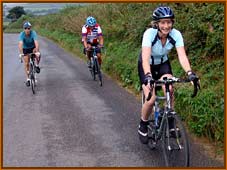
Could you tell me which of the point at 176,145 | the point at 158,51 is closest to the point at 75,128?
the point at 158,51

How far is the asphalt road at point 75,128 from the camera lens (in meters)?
5.97

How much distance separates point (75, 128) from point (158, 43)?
8.76 ft

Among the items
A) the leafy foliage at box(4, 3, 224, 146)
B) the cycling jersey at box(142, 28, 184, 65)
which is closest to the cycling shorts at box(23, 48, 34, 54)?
the leafy foliage at box(4, 3, 224, 146)

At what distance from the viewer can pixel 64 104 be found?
963cm

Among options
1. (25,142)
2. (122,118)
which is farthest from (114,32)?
(25,142)

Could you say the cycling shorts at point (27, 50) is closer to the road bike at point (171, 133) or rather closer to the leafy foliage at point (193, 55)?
the leafy foliage at point (193, 55)

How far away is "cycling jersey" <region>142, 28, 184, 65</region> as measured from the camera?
5543 mm

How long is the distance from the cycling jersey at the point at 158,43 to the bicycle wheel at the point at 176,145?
1.04m

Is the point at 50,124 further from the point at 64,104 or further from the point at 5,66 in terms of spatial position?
the point at 5,66

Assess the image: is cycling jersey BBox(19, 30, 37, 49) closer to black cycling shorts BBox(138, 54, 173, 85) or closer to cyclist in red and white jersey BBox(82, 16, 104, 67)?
cyclist in red and white jersey BBox(82, 16, 104, 67)

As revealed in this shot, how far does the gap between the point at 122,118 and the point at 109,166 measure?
239 cm

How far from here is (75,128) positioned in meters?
7.57

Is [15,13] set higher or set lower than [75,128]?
higher

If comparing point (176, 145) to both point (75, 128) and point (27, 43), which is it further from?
point (27, 43)
